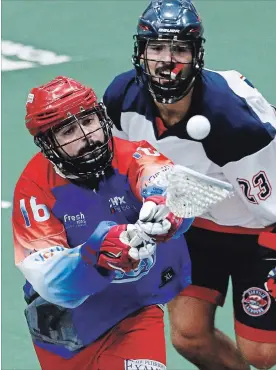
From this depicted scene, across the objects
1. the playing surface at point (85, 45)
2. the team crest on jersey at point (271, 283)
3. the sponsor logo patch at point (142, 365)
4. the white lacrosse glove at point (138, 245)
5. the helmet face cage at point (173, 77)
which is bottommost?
the playing surface at point (85, 45)

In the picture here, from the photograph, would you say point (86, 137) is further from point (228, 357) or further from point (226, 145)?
point (228, 357)

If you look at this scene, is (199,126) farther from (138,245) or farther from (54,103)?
(138,245)

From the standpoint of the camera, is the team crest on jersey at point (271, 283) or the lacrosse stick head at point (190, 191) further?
the team crest on jersey at point (271, 283)

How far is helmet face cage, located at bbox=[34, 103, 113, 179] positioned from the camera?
4520 millimetres

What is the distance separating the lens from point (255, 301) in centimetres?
541

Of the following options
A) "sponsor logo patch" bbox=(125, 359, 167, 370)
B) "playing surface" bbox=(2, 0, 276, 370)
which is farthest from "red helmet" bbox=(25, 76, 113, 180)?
"playing surface" bbox=(2, 0, 276, 370)

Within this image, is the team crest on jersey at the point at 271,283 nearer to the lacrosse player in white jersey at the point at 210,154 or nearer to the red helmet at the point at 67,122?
the lacrosse player in white jersey at the point at 210,154

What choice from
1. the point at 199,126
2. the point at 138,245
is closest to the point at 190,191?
the point at 138,245

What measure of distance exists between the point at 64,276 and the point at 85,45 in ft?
13.7

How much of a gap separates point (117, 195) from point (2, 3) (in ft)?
15.0

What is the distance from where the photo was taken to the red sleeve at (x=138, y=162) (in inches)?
178

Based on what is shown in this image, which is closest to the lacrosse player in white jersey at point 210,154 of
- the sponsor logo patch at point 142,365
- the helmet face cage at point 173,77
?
the helmet face cage at point 173,77

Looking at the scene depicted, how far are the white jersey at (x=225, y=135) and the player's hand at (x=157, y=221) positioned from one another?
1000 mm

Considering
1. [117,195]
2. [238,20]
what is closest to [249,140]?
[117,195]
